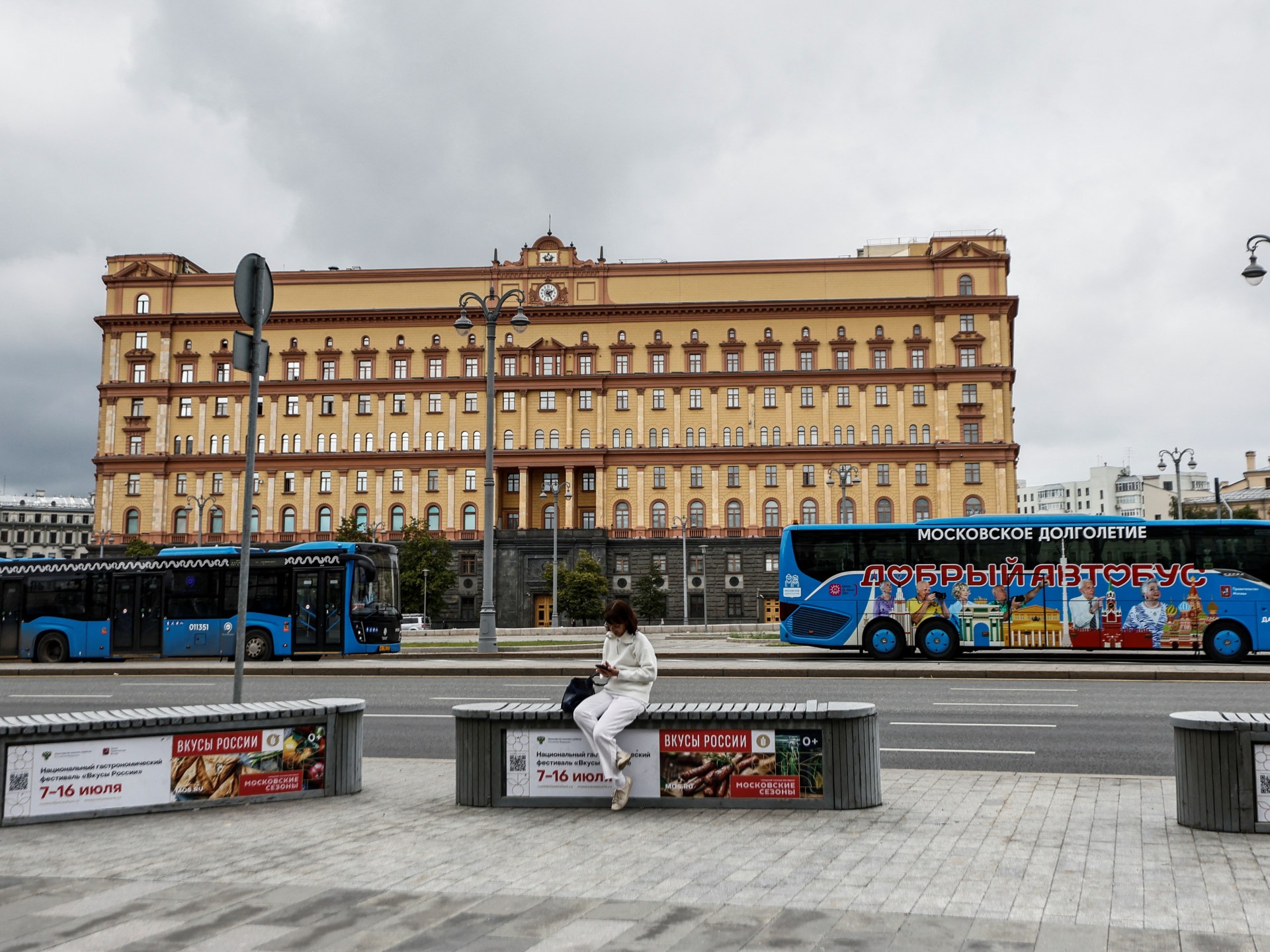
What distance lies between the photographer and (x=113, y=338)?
86.1 metres

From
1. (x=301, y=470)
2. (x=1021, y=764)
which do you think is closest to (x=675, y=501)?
(x=301, y=470)

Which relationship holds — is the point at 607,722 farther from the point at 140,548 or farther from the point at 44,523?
the point at 44,523

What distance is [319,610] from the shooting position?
27688 millimetres

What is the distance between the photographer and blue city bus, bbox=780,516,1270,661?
2417 centimetres

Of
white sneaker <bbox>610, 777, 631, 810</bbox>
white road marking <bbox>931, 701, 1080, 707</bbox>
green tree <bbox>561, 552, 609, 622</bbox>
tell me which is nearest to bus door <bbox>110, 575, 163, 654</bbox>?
white road marking <bbox>931, 701, 1080, 707</bbox>

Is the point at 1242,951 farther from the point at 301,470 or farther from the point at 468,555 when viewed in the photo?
the point at 301,470

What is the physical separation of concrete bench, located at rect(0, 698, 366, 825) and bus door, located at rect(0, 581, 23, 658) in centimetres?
2343

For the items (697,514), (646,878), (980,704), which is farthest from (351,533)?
(646,878)

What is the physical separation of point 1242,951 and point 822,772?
3602mm

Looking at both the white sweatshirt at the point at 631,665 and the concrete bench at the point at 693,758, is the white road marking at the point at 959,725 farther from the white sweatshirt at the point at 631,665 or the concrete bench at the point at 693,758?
the white sweatshirt at the point at 631,665

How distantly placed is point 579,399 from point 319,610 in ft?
189

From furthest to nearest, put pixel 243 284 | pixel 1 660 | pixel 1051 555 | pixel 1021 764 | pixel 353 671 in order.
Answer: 1. pixel 1 660
2. pixel 1051 555
3. pixel 353 671
4. pixel 1021 764
5. pixel 243 284

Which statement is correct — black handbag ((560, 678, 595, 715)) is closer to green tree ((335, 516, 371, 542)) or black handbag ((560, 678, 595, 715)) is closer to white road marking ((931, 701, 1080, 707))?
white road marking ((931, 701, 1080, 707))

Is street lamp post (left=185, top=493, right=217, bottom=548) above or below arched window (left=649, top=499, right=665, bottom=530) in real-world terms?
above
